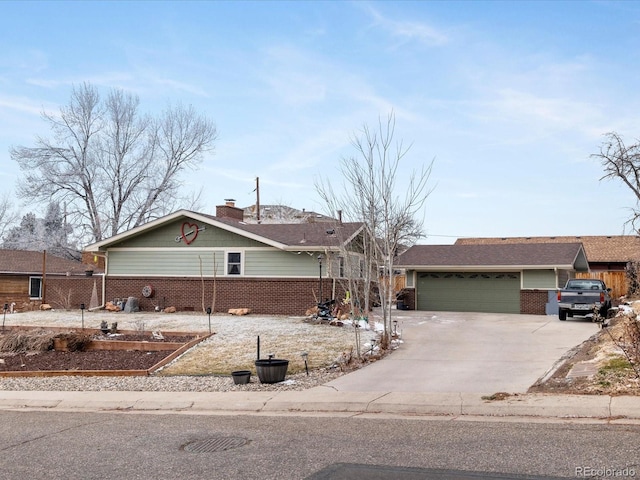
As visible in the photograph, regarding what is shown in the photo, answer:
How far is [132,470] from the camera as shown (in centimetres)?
716

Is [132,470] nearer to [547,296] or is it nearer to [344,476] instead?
[344,476]

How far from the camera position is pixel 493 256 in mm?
30781

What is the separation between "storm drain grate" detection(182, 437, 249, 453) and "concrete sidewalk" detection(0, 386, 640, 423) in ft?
7.45

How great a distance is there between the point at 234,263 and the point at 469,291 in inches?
441

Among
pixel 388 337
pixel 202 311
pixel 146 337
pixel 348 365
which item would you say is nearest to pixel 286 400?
pixel 348 365

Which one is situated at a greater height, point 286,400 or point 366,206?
point 366,206

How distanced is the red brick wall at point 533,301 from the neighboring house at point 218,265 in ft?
28.2

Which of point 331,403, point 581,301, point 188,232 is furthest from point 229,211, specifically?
point 331,403

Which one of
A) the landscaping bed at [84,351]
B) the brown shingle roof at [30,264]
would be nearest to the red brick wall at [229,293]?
the landscaping bed at [84,351]

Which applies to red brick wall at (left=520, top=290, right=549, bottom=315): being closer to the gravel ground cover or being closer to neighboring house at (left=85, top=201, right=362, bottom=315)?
neighboring house at (left=85, top=201, right=362, bottom=315)

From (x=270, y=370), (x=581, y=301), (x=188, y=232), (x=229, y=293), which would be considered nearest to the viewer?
(x=270, y=370)

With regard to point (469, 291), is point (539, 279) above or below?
above

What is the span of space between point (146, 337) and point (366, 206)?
340 inches

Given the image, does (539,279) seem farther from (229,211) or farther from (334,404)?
(334,404)
